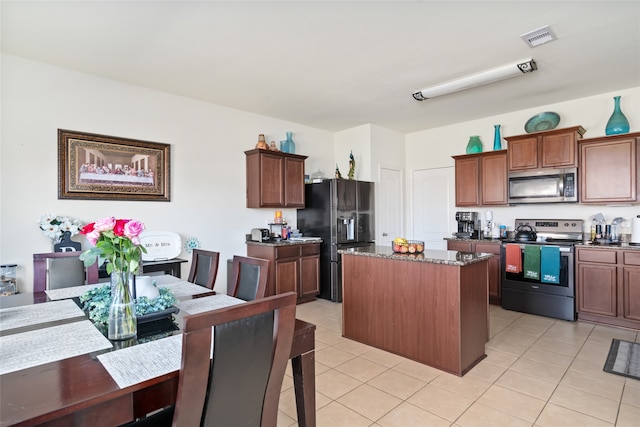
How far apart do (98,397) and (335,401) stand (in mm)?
1686

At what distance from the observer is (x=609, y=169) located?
390 centimetres

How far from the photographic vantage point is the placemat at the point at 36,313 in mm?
1552

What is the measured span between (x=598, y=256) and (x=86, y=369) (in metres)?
4.62

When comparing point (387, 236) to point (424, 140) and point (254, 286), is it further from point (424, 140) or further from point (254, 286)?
point (254, 286)

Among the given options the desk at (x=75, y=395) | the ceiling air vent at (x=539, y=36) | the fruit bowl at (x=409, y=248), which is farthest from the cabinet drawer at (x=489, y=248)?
the desk at (x=75, y=395)

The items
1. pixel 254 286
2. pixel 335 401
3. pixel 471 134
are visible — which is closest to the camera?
pixel 254 286

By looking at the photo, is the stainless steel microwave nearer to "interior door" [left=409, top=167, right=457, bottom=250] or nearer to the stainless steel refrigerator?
"interior door" [left=409, top=167, right=457, bottom=250]

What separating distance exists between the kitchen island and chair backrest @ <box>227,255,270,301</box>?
1270mm

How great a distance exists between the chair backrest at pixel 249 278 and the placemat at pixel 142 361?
755mm


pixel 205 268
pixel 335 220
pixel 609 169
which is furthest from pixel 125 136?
pixel 609 169

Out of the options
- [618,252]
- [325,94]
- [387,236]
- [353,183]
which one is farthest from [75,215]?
[618,252]

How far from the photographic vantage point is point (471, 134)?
17.6 ft

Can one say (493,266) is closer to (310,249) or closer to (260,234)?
(310,249)

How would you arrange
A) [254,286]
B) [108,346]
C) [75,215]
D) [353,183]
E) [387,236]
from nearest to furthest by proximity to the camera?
[108,346] < [254,286] < [75,215] < [353,183] < [387,236]
